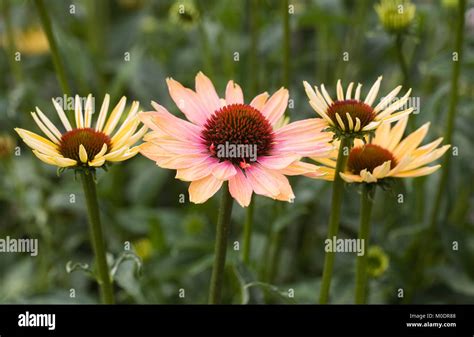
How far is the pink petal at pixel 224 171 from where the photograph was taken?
0.53 m

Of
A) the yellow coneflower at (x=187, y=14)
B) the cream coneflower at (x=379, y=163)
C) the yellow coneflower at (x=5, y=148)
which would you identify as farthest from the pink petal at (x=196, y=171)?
the yellow coneflower at (x=5, y=148)

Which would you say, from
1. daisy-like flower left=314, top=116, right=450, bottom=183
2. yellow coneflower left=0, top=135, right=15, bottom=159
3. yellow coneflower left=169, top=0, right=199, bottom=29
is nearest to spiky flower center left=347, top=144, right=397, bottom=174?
daisy-like flower left=314, top=116, right=450, bottom=183

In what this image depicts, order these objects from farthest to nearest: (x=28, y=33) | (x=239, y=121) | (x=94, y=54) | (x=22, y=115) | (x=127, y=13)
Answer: (x=127, y=13) < (x=28, y=33) < (x=94, y=54) < (x=22, y=115) < (x=239, y=121)

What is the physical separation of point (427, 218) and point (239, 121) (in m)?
0.45

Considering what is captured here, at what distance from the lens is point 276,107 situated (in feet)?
2.02

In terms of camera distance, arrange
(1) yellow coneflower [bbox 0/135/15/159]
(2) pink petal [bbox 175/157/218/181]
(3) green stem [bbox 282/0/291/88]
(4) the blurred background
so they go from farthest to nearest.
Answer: (1) yellow coneflower [bbox 0/135/15/159]
(4) the blurred background
(3) green stem [bbox 282/0/291/88]
(2) pink petal [bbox 175/157/218/181]

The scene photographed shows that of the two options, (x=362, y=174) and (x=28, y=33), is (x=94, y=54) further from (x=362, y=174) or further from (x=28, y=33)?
(x=362, y=174)

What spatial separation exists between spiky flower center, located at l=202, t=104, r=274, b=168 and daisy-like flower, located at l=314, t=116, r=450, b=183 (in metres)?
0.05

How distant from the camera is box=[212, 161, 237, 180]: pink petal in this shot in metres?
0.53

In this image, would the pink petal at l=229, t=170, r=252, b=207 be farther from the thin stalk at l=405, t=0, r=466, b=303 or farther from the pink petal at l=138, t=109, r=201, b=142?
the thin stalk at l=405, t=0, r=466, b=303

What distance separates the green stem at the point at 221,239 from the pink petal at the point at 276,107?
8 cm
